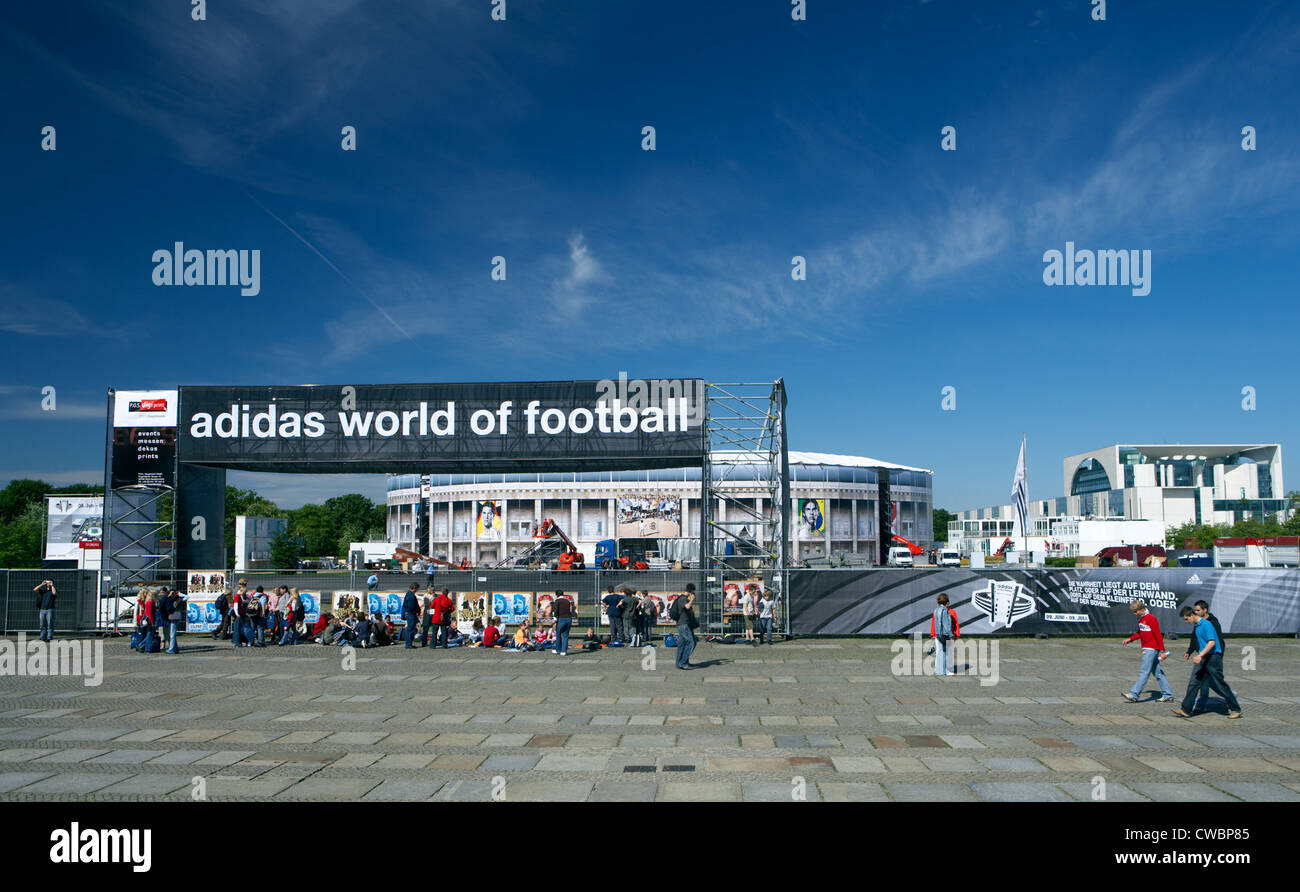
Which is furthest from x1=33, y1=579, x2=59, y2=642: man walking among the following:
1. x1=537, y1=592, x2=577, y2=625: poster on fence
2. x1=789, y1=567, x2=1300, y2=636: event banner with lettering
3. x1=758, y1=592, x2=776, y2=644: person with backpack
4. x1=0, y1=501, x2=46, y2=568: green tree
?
x1=0, y1=501, x2=46, y2=568: green tree

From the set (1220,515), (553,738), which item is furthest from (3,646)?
(1220,515)

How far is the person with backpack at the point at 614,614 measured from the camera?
23828mm

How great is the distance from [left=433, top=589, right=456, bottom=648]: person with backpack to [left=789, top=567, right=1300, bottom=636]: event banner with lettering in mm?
10438

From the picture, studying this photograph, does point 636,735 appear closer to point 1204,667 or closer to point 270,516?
point 1204,667

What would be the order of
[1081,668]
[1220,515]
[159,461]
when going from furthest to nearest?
1. [1220,515]
2. [159,461]
3. [1081,668]

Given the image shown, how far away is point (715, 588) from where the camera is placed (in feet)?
80.4

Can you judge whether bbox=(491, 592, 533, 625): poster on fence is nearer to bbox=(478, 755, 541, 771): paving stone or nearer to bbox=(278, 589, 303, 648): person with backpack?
bbox=(278, 589, 303, 648): person with backpack

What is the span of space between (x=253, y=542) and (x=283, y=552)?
1603cm

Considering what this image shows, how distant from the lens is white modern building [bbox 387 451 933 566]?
9325 centimetres

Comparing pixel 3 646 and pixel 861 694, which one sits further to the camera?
pixel 3 646

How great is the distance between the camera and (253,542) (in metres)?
81.0

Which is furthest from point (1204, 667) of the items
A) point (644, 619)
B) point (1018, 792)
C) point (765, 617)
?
point (644, 619)
